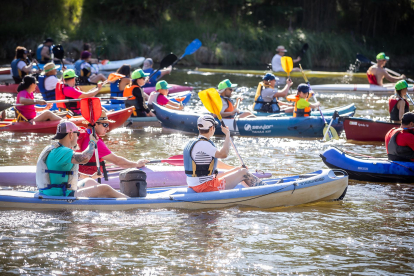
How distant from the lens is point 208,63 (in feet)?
80.2

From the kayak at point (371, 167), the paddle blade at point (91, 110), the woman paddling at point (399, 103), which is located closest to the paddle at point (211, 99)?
the paddle blade at point (91, 110)

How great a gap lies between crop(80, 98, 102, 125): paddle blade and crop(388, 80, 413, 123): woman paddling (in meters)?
4.94

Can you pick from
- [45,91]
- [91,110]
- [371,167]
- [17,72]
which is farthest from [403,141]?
[17,72]

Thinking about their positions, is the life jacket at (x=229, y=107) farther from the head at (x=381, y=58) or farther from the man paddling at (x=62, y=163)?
the head at (x=381, y=58)

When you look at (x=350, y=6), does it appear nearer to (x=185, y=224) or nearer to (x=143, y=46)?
(x=143, y=46)

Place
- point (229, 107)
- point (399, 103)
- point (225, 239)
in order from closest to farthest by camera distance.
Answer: point (225, 239) → point (399, 103) → point (229, 107)

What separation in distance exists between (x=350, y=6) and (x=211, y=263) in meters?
28.2

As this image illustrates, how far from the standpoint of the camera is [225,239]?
4859mm

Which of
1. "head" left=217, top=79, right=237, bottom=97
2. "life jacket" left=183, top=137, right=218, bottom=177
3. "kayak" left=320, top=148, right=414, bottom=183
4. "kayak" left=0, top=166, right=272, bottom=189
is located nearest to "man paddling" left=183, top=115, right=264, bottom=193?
"life jacket" left=183, top=137, right=218, bottom=177

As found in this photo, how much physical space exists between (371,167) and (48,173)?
397 centimetres

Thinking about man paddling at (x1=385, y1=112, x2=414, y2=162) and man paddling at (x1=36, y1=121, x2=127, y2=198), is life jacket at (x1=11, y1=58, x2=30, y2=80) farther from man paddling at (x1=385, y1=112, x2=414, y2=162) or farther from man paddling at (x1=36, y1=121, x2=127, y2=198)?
man paddling at (x1=385, y1=112, x2=414, y2=162)

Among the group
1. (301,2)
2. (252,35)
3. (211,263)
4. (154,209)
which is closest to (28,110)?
(154,209)

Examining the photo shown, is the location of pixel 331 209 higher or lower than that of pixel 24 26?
lower

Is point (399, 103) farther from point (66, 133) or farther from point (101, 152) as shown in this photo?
point (66, 133)
